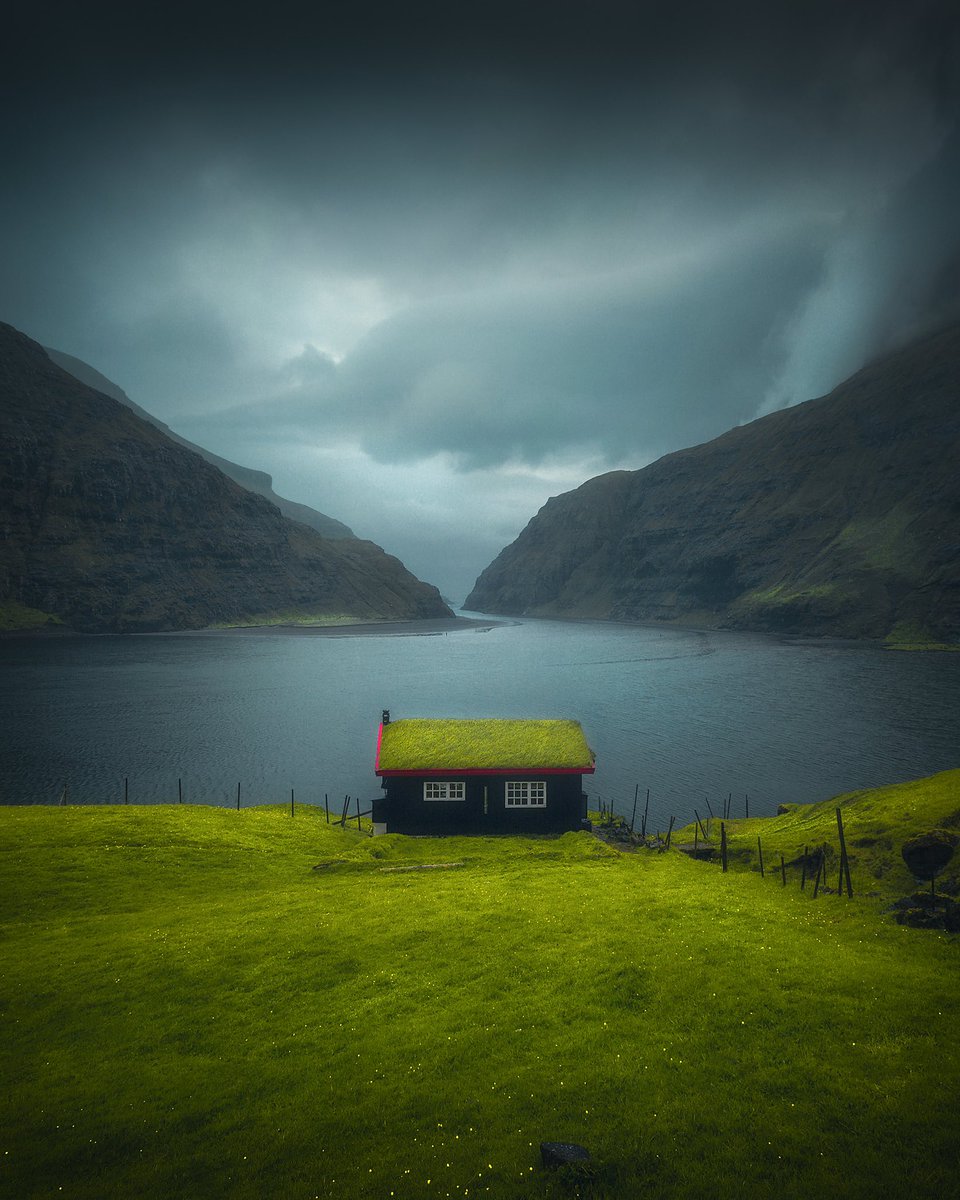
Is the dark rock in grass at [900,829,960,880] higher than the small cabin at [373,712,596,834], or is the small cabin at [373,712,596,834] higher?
the dark rock in grass at [900,829,960,880]

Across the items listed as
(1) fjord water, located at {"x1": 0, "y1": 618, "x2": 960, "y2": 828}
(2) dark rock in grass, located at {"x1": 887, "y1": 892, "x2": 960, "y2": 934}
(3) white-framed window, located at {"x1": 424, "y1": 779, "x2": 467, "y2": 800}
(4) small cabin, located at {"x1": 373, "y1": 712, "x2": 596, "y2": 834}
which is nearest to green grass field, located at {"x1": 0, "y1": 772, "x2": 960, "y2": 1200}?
(2) dark rock in grass, located at {"x1": 887, "y1": 892, "x2": 960, "y2": 934}

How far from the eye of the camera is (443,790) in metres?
43.5

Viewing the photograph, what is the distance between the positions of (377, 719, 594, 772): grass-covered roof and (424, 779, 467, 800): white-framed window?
168cm

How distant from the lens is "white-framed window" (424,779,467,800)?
43375 millimetres

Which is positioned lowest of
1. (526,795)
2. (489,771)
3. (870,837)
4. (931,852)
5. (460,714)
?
(460,714)

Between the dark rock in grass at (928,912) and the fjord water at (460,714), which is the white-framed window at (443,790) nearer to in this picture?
the fjord water at (460,714)

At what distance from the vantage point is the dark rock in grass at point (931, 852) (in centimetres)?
2366

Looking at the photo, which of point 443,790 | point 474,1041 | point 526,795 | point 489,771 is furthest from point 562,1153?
point 443,790

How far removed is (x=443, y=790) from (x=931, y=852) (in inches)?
1131

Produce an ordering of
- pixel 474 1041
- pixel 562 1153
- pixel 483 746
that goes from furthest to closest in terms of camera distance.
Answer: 1. pixel 483 746
2. pixel 474 1041
3. pixel 562 1153

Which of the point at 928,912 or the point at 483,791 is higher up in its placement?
the point at 928,912

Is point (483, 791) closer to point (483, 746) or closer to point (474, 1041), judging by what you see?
point (483, 746)

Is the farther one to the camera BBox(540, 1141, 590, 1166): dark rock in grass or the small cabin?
the small cabin

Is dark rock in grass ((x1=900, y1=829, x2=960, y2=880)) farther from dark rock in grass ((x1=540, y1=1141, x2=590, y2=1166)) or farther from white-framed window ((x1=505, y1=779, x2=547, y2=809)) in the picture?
white-framed window ((x1=505, y1=779, x2=547, y2=809))
